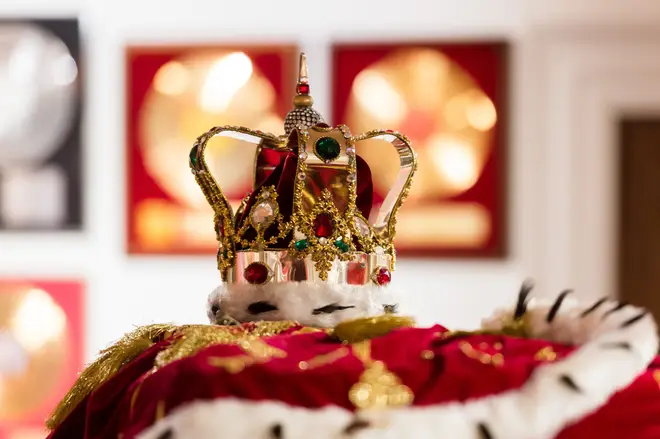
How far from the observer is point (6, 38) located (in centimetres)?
230

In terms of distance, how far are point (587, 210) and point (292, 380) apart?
1857 millimetres

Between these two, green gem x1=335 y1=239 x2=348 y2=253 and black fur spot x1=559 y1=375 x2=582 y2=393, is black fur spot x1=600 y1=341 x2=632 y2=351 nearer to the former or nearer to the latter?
black fur spot x1=559 y1=375 x2=582 y2=393

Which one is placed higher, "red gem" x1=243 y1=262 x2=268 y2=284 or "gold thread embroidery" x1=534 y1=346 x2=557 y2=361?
"red gem" x1=243 y1=262 x2=268 y2=284

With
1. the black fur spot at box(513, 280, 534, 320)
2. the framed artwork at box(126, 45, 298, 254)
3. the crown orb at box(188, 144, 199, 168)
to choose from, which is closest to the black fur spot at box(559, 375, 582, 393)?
the black fur spot at box(513, 280, 534, 320)

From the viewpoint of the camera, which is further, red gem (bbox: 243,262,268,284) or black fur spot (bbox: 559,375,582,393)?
red gem (bbox: 243,262,268,284)

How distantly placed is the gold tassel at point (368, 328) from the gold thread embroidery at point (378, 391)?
10cm

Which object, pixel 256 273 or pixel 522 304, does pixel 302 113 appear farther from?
pixel 522 304

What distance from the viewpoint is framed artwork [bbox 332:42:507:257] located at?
222cm

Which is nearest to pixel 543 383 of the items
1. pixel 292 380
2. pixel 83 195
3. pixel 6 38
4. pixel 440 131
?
pixel 292 380

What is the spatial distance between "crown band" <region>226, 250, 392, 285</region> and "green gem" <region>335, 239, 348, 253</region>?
1 cm

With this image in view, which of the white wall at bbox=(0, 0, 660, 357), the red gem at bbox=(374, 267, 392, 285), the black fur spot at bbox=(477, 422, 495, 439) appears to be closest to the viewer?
the black fur spot at bbox=(477, 422, 495, 439)

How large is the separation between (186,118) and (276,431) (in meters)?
1.87

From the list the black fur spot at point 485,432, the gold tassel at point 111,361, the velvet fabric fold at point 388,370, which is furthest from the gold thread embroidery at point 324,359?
the gold tassel at point 111,361

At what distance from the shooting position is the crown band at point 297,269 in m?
0.81
